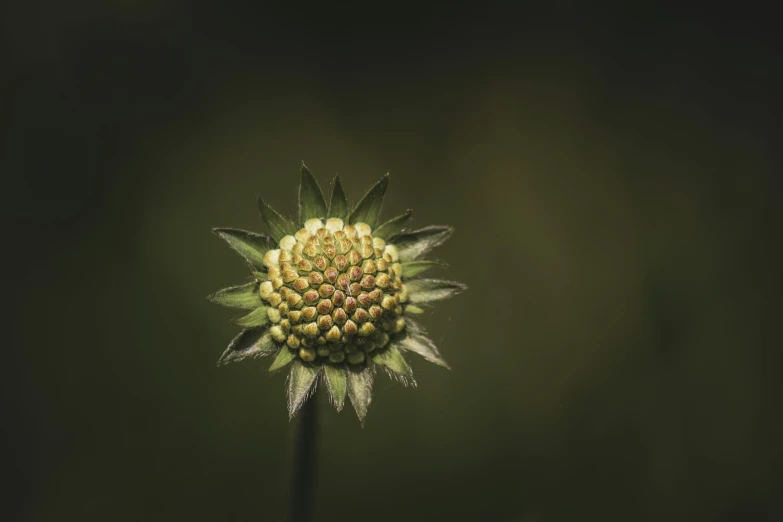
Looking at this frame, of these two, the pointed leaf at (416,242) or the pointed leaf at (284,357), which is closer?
the pointed leaf at (284,357)

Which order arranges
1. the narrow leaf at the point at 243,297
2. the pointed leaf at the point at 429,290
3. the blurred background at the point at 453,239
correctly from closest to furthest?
the narrow leaf at the point at 243,297
the pointed leaf at the point at 429,290
the blurred background at the point at 453,239

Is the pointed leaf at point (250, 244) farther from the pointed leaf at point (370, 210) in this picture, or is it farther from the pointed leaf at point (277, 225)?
the pointed leaf at point (370, 210)

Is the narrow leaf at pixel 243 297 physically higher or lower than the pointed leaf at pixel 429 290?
lower

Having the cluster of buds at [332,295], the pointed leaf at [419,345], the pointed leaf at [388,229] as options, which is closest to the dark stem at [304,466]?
the cluster of buds at [332,295]

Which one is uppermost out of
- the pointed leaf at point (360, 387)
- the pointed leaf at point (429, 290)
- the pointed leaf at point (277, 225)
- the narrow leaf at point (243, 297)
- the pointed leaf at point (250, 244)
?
the pointed leaf at point (277, 225)

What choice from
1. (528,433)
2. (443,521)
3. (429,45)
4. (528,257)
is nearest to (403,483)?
(443,521)

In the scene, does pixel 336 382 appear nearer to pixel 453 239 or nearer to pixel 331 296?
pixel 331 296

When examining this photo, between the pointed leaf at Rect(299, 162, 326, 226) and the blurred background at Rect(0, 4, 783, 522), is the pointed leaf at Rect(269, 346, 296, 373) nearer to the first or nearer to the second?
the pointed leaf at Rect(299, 162, 326, 226)
